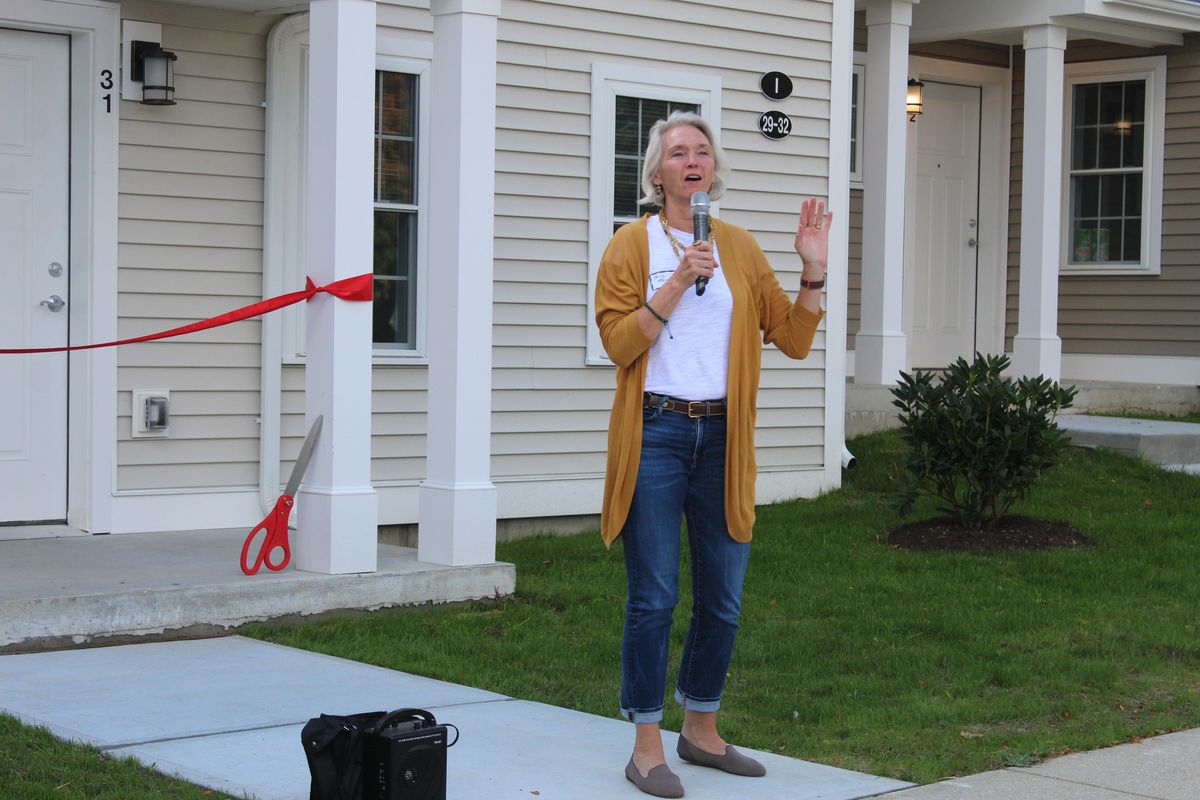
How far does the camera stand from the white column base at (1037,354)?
1261 centimetres

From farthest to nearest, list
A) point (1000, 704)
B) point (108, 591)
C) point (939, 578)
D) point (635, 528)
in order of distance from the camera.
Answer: point (939, 578) → point (108, 591) → point (1000, 704) → point (635, 528)

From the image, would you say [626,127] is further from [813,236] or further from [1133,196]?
[1133,196]

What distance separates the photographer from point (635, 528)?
4.38 meters

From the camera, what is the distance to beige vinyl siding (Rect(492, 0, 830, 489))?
9203 millimetres

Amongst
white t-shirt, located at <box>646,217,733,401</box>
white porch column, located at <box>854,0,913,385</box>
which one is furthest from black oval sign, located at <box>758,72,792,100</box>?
white t-shirt, located at <box>646,217,733,401</box>

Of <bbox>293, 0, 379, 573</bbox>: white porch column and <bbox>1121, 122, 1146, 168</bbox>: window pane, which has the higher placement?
<bbox>1121, 122, 1146, 168</bbox>: window pane

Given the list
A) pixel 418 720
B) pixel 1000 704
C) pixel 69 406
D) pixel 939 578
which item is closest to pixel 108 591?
pixel 69 406

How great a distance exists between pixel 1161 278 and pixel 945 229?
1953 millimetres

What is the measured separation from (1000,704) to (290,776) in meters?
2.57

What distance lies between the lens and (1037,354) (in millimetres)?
12602

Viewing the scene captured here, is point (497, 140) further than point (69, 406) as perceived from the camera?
Yes

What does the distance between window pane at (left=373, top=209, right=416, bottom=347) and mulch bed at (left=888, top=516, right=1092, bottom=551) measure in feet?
9.88

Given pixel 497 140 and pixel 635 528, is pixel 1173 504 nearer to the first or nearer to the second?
pixel 497 140

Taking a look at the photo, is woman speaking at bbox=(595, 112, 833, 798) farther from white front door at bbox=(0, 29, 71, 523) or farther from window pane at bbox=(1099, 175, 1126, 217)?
window pane at bbox=(1099, 175, 1126, 217)
